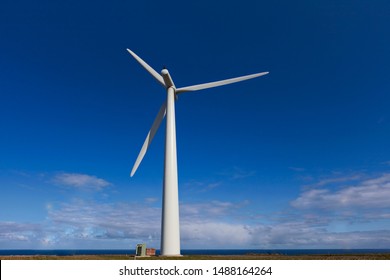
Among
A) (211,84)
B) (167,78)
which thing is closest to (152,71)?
(167,78)

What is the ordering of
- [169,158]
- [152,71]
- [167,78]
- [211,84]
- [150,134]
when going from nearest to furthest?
[169,158], [167,78], [150,134], [152,71], [211,84]

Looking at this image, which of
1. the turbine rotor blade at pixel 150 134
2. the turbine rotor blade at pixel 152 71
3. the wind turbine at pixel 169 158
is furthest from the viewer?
the turbine rotor blade at pixel 152 71

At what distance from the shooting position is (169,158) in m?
40.3

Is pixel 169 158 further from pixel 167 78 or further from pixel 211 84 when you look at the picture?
pixel 211 84

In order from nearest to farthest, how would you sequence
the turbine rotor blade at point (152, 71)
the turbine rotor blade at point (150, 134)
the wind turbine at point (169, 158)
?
1. the wind turbine at point (169, 158)
2. the turbine rotor blade at point (150, 134)
3. the turbine rotor blade at point (152, 71)

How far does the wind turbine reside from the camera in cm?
3709

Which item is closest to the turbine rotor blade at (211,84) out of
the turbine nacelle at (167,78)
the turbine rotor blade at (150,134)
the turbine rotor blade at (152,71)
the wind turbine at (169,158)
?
the wind turbine at (169,158)

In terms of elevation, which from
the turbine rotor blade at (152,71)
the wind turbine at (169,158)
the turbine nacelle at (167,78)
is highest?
the turbine rotor blade at (152,71)

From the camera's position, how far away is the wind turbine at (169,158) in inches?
1460

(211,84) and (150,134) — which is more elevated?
(211,84)

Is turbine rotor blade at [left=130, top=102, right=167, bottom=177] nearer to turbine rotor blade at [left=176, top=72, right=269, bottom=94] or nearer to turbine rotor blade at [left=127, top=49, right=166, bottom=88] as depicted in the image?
turbine rotor blade at [left=127, top=49, right=166, bottom=88]

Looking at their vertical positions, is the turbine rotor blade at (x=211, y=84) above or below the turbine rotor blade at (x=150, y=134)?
above

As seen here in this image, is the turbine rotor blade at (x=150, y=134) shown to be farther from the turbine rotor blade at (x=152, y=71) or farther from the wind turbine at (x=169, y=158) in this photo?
the turbine rotor blade at (x=152, y=71)
